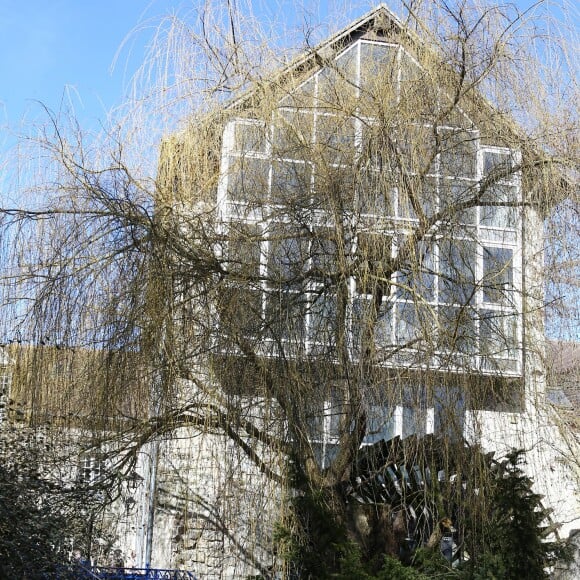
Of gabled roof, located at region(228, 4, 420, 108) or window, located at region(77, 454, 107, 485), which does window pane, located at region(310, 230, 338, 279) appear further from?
window, located at region(77, 454, 107, 485)

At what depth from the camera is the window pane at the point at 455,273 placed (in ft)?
15.9

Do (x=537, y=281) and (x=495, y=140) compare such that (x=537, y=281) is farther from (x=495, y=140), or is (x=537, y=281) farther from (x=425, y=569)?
(x=425, y=569)

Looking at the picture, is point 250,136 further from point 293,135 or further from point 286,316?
point 286,316

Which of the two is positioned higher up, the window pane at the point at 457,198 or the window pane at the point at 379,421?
the window pane at the point at 457,198

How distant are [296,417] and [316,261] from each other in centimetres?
92

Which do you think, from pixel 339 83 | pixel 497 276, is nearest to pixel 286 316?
pixel 497 276

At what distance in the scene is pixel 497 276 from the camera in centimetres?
500

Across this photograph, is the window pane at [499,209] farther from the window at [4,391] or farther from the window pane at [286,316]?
the window at [4,391]

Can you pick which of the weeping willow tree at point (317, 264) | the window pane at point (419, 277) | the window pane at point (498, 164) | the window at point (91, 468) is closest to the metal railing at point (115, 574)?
the window at point (91, 468)

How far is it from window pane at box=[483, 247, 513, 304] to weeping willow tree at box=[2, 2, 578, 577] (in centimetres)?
1

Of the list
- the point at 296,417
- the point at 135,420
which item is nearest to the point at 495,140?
the point at 296,417

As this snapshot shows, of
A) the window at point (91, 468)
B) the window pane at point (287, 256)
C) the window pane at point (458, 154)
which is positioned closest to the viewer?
the window pane at point (287, 256)

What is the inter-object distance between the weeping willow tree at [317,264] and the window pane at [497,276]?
0.01 meters

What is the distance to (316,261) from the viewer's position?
16.1 feet
